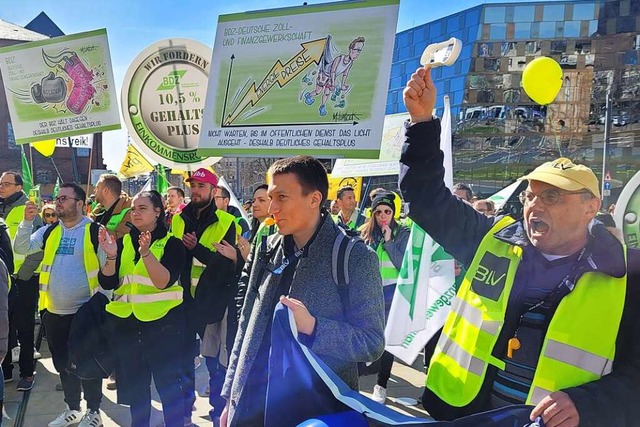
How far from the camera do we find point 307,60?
10.2 ft

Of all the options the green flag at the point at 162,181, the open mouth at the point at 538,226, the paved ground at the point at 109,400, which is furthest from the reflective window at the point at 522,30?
the open mouth at the point at 538,226

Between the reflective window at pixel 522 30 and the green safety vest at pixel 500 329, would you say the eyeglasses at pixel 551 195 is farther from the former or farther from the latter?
the reflective window at pixel 522 30

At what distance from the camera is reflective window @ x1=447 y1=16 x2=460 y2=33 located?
152 feet

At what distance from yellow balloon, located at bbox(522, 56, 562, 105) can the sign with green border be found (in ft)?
8.40

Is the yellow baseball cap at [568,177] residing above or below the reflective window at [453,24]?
below

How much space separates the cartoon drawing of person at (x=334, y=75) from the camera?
2.94 m

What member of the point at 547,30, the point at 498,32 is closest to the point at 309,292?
the point at 498,32

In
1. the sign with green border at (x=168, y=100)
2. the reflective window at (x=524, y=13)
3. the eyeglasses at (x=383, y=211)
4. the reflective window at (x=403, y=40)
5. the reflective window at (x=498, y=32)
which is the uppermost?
the reflective window at (x=524, y=13)

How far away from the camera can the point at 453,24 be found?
46.8 meters

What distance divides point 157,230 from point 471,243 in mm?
2245

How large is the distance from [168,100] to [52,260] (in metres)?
1.57

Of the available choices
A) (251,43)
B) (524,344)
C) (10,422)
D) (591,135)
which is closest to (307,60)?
(251,43)

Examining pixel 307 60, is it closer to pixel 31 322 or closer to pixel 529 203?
pixel 529 203

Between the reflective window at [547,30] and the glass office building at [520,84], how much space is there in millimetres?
93
